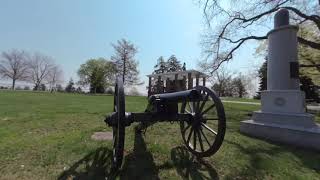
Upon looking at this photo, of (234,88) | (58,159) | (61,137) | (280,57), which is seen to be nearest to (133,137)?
(61,137)

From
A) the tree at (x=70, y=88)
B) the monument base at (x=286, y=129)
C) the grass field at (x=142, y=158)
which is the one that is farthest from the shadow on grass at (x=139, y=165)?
the tree at (x=70, y=88)

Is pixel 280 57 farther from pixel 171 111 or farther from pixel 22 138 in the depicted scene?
pixel 22 138

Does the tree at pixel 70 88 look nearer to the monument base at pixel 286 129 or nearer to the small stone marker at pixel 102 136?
the small stone marker at pixel 102 136

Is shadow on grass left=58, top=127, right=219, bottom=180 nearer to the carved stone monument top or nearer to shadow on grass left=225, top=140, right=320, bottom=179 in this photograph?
shadow on grass left=225, top=140, right=320, bottom=179

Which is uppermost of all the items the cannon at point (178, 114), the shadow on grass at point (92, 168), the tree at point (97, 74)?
the tree at point (97, 74)

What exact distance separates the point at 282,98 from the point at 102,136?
5.13 m

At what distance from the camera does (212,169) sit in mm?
5598

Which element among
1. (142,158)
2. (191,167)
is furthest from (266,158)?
(142,158)

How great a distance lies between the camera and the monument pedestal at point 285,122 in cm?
797

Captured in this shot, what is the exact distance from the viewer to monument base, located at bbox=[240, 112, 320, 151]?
7.87m

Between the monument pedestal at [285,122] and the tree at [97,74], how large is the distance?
43.7 meters

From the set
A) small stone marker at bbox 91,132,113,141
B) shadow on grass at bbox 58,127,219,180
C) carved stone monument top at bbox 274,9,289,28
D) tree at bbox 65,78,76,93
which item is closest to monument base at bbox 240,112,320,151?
carved stone monument top at bbox 274,9,289,28

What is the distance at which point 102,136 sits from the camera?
7.62 metres

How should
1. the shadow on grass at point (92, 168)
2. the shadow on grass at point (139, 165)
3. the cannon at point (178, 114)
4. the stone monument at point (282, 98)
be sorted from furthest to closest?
1. the stone monument at point (282, 98)
2. the cannon at point (178, 114)
3. the shadow on grass at point (139, 165)
4. the shadow on grass at point (92, 168)
